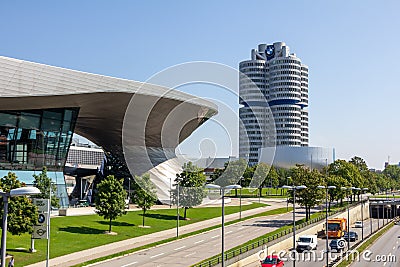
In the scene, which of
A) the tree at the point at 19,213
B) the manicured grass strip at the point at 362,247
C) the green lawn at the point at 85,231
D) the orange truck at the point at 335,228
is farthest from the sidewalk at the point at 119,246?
the manicured grass strip at the point at 362,247

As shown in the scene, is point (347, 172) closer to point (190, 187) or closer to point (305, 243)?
point (190, 187)

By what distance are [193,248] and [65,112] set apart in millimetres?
29588

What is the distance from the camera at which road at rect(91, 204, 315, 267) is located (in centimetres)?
3697

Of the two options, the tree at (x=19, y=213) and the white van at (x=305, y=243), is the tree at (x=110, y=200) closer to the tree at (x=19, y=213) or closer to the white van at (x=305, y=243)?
the tree at (x=19, y=213)

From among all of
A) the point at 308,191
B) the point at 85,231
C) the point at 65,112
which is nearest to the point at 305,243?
the point at 308,191

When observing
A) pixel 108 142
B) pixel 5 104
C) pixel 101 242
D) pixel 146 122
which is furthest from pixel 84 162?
pixel 101 242

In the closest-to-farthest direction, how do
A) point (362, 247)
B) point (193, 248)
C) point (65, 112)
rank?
point (193, 248) → point (362, 247) → point (65, 112)

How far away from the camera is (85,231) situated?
49.6 metres

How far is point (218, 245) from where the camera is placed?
46031 millimetres

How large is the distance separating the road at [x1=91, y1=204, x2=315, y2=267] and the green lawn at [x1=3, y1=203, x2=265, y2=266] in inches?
209

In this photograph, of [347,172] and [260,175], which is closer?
[347,172]

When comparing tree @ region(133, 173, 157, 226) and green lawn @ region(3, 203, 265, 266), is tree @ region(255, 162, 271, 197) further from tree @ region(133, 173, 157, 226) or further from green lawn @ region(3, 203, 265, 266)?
tree @ region(133, 173, 157, 226)

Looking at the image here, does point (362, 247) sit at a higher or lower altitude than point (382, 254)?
higher

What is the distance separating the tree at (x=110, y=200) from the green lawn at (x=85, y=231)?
197 cm
